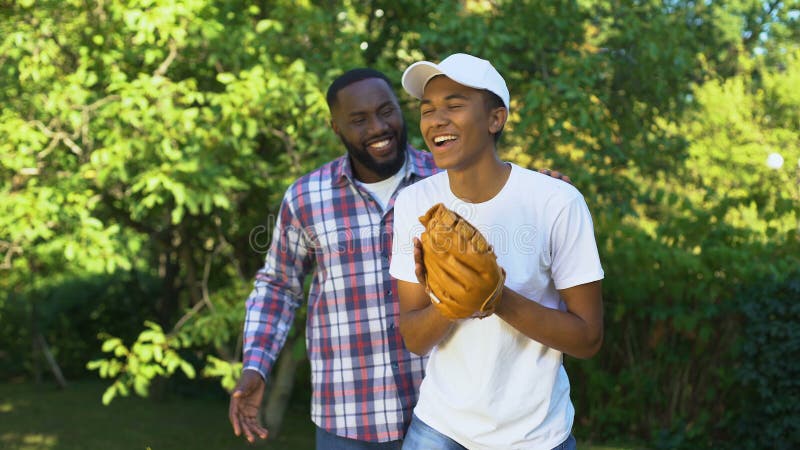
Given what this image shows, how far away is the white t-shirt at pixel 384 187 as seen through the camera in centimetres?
312

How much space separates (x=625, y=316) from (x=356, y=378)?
4.37m

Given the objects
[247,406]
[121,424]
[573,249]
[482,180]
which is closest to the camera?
[573,249]

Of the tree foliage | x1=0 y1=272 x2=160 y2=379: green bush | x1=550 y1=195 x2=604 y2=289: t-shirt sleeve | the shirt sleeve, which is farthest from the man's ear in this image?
x1=0 y1=272 x2=160 y2=379: green bush

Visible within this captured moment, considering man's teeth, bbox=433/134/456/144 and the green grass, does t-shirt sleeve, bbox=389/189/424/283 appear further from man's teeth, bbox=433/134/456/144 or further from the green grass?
Answer: the green grass

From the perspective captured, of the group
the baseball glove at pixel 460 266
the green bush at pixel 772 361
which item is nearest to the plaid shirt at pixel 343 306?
the baseball glove at pixel 460 266

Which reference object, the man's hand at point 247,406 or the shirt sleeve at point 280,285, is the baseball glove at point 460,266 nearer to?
the man's hand at point 247,406

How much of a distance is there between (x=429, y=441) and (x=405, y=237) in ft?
1.63

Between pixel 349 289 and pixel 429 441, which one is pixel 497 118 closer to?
pixel 429 441

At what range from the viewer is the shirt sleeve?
3.09m

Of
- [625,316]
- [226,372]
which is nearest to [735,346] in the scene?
[625,316]

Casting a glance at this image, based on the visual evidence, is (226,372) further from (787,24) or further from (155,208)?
(787,24)

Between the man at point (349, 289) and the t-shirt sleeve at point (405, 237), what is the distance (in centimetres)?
73

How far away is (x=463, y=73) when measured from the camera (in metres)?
2.10

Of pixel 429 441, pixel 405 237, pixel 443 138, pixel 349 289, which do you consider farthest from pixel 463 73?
pixel 349 289
